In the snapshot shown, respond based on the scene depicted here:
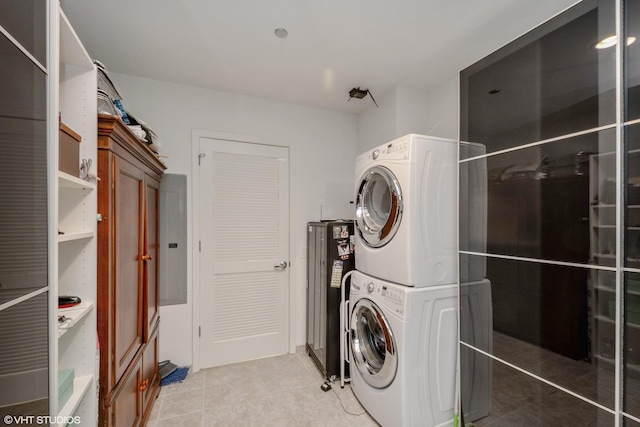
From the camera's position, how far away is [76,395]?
101cm

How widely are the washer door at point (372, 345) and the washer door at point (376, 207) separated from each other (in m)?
0.46

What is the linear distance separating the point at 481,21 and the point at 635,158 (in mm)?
1182

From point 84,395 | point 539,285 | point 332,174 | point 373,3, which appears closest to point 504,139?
point 539,285

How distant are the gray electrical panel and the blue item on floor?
1.87 ft

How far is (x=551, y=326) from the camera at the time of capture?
3.93 feet

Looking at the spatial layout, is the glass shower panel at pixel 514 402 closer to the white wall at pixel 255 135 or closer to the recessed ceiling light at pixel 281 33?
the white wall at pixel 255 135

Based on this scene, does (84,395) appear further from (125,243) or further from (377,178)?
(377,178)

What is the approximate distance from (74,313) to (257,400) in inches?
59.3

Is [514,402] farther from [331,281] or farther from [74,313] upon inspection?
[74,313]

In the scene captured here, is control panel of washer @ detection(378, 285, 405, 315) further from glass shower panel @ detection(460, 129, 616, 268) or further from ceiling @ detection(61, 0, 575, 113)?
ceiling @ detection(61, 0, 575, 113)

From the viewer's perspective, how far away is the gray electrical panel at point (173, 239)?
7.61 ft

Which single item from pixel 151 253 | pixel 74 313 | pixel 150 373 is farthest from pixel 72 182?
pixel 150 373

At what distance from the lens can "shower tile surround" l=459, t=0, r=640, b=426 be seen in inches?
37.9

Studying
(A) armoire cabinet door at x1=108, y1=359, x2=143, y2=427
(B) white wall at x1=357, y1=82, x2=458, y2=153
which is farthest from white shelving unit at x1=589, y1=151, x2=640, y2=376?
(A) armoire cabinet door at x1=108, y1=359, x2=143, y2=427
